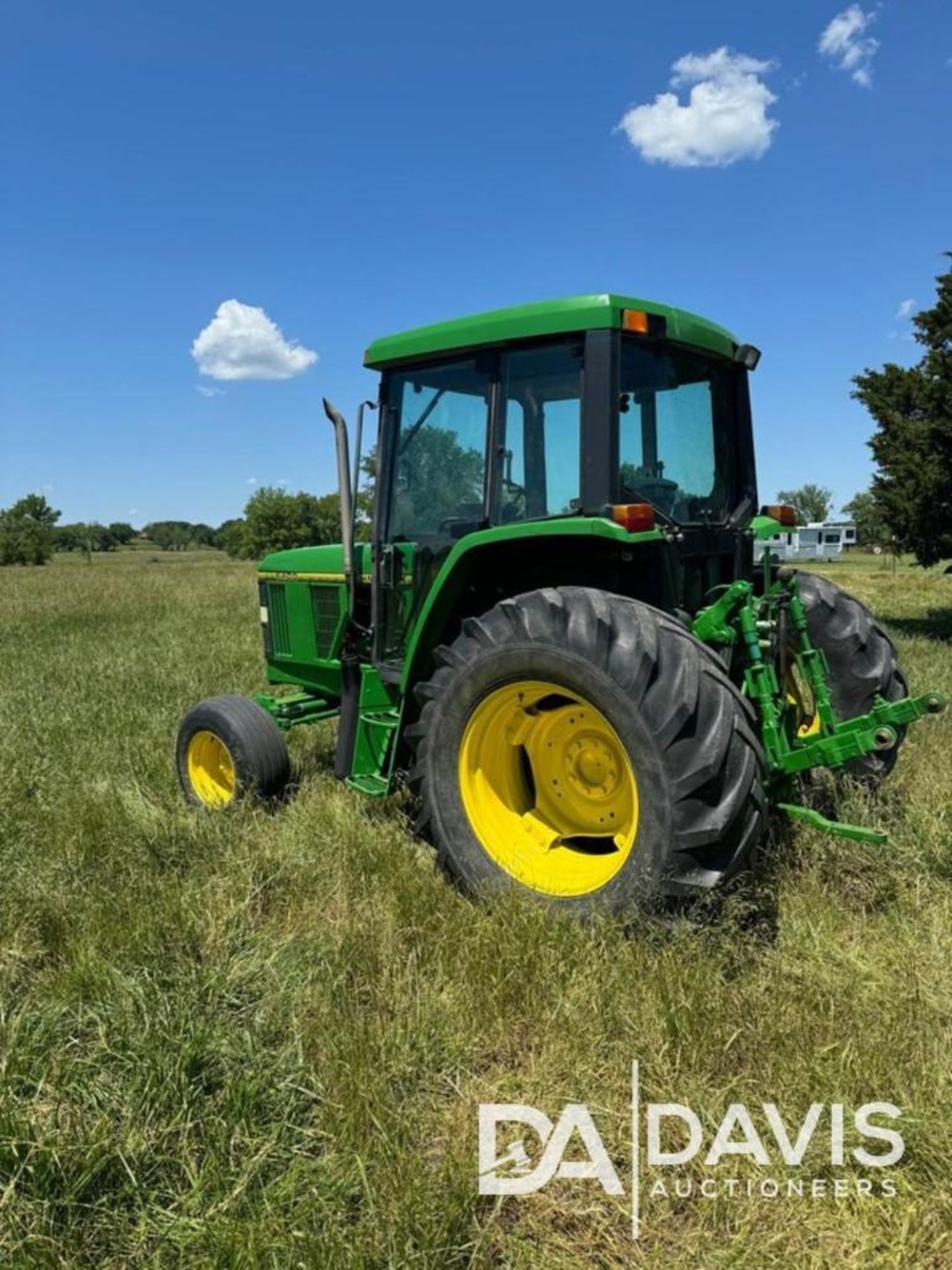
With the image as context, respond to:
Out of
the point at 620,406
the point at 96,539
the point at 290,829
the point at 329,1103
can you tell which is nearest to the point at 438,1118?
the point at 329,1103

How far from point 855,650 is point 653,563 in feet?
4.91

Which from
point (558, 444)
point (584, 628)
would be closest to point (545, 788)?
point (584, 628)

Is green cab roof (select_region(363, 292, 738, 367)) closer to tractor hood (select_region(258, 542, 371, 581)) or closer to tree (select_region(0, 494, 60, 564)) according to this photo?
tractor hood (select_region(258, 542, 371, 581))

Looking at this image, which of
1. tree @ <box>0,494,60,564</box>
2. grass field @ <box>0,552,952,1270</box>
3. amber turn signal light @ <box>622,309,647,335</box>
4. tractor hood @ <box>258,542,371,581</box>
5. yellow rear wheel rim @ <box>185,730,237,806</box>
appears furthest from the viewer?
tree @ <box>0,494,60,564</box>

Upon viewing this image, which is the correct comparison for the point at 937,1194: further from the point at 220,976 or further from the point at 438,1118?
the point at 220,976

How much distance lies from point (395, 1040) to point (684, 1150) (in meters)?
0.81

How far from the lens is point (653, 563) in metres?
3.40

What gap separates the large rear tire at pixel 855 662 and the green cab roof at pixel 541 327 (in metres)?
1.38

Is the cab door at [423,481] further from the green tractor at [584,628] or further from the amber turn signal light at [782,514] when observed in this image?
the amber turn signal light at [782,514]

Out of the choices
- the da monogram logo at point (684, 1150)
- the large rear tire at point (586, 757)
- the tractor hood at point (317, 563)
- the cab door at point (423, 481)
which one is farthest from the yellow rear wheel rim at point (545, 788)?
the tractor hood at point (317, 563)

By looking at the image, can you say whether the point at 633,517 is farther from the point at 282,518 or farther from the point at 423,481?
the point at 282,518

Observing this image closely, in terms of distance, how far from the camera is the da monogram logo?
1942 millimetres

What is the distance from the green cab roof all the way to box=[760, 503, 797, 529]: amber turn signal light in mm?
959

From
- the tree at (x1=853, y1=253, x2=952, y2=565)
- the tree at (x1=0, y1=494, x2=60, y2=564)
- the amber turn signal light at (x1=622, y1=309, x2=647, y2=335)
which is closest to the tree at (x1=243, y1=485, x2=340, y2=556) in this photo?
the tree at (x1=0, y1=494, x2=60, y2=564)
